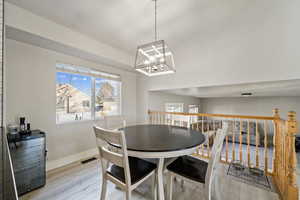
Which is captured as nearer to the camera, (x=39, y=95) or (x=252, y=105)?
(x=39, y=95)

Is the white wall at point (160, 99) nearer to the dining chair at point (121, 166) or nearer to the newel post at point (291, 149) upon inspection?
the dining chair at point (121, 166)

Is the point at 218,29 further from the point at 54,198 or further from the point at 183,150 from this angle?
the point at 54,198

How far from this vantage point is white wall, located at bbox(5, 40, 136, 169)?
199 centimetres

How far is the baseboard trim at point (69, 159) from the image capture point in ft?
7.60

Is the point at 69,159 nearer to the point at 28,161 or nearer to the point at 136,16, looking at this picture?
the point at 28,161

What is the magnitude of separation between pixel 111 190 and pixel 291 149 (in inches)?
91.5

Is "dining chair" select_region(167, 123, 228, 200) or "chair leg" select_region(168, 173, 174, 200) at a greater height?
"dining chair" select_region(167, 123, 228, 200)

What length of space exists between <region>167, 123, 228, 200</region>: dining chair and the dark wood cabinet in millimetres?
1878

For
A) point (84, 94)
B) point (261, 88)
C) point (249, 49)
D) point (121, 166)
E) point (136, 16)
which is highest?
point (136, 16)

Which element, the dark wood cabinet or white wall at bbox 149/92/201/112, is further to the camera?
white wall at bbox 149/92/201/112

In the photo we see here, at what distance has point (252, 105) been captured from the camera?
5820 millimetres

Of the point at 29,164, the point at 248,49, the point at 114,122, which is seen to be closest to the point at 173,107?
the point at 114,122

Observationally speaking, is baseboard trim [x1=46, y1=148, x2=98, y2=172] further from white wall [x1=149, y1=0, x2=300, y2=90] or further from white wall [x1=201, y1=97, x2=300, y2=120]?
white wall [x1=201, y1=97, x2=300, y2=120]

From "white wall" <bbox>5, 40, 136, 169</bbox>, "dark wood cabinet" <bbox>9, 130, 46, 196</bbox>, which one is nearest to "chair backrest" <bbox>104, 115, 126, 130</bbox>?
"white wall" <bbox>5, 40, 136, 169</bbox>
